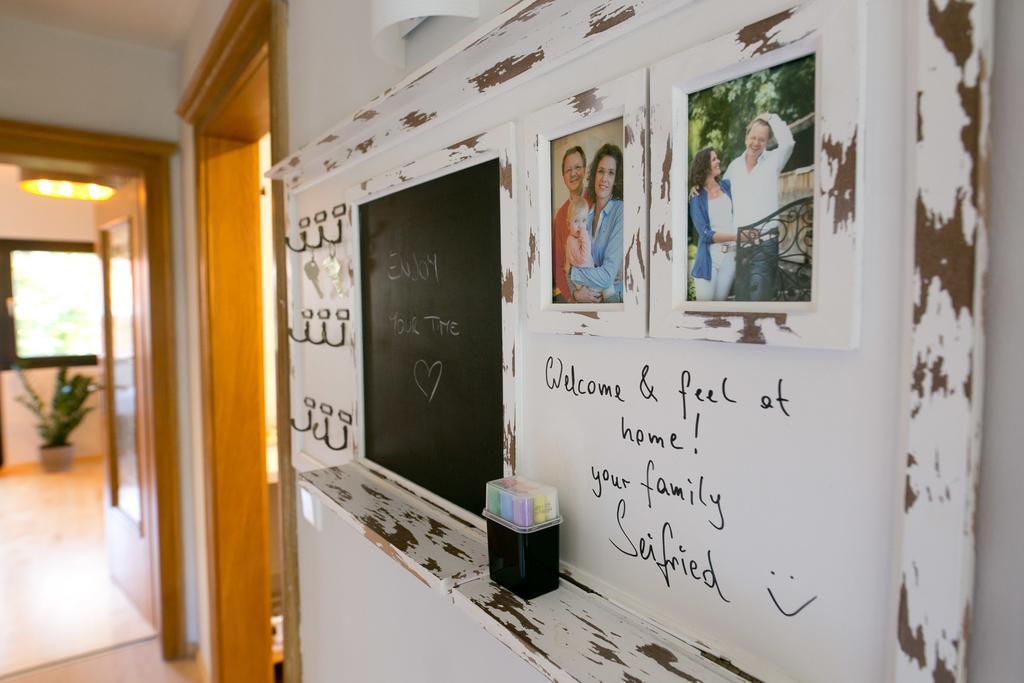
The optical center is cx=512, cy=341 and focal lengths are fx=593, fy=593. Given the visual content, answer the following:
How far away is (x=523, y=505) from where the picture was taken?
591mm

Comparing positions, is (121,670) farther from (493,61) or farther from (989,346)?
(989,346)

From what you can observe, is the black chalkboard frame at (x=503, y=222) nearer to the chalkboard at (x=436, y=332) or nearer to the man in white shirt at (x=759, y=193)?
the chalkboard at (x=436, y=332)

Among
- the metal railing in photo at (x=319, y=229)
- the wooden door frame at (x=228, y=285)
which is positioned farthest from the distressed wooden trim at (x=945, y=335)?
the wooden door frame at (x=228, y=285)

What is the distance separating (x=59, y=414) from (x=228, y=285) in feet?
14.7

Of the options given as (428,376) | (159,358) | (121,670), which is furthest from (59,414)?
(428,376)

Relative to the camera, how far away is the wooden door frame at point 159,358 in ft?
7.83

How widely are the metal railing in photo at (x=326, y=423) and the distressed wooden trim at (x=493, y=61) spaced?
47 cm

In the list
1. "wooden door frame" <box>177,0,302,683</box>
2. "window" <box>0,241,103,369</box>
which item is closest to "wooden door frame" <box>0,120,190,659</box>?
"wooden door frame" <box>177,0,302,683</box>

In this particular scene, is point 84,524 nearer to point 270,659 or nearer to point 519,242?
point 270,659

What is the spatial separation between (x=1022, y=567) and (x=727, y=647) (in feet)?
0.71

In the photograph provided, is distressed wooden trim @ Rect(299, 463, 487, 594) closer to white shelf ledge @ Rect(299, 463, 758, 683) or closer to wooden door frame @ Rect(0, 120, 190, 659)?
white shelf ledge @ Rect(299, 463, 758, 683)

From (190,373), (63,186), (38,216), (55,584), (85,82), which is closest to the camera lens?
(85,82)

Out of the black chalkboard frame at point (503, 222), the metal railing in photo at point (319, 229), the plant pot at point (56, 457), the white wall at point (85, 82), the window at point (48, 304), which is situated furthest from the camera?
the plant pot at point (56, 457)

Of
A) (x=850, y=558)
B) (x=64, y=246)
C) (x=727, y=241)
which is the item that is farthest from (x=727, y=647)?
(x=64, y=246)
